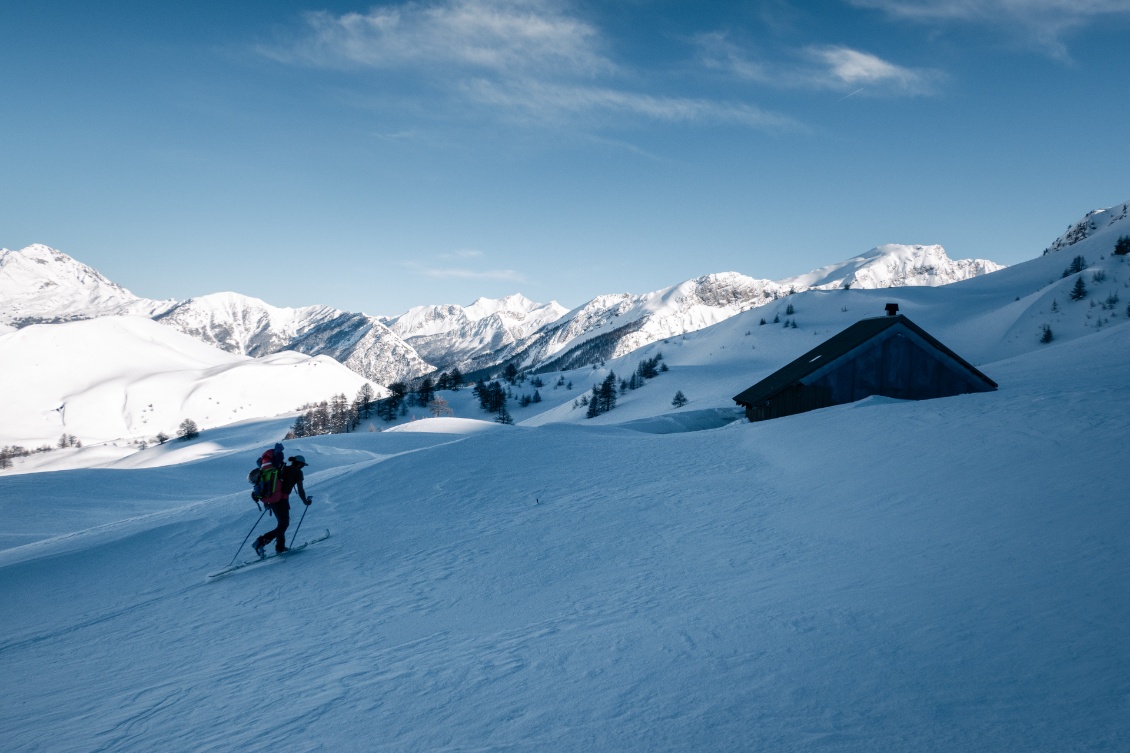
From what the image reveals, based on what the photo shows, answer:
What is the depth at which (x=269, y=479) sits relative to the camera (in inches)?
360

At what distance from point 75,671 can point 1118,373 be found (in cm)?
2098

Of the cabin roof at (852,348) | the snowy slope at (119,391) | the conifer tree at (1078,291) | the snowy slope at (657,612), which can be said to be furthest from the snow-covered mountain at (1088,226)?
the snowy slope at (119,391)

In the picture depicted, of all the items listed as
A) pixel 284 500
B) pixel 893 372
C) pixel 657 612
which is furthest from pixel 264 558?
pixel 893 372

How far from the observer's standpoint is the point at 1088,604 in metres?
3.90

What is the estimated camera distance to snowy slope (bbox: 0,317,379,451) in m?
149

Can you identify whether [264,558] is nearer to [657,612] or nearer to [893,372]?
[657,612]

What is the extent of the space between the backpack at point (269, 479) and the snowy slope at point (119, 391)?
142414mm

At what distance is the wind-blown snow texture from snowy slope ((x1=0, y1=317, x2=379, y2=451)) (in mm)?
142213

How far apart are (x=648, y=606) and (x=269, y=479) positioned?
6800mm

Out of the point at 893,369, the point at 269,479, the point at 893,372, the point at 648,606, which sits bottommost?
the point at 648,606

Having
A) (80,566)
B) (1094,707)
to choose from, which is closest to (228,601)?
(80,566)

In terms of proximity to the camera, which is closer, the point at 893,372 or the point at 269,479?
the point at 269,479

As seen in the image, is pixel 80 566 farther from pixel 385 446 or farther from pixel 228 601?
pixel 385 446

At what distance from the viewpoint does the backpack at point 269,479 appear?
29.9 ft
